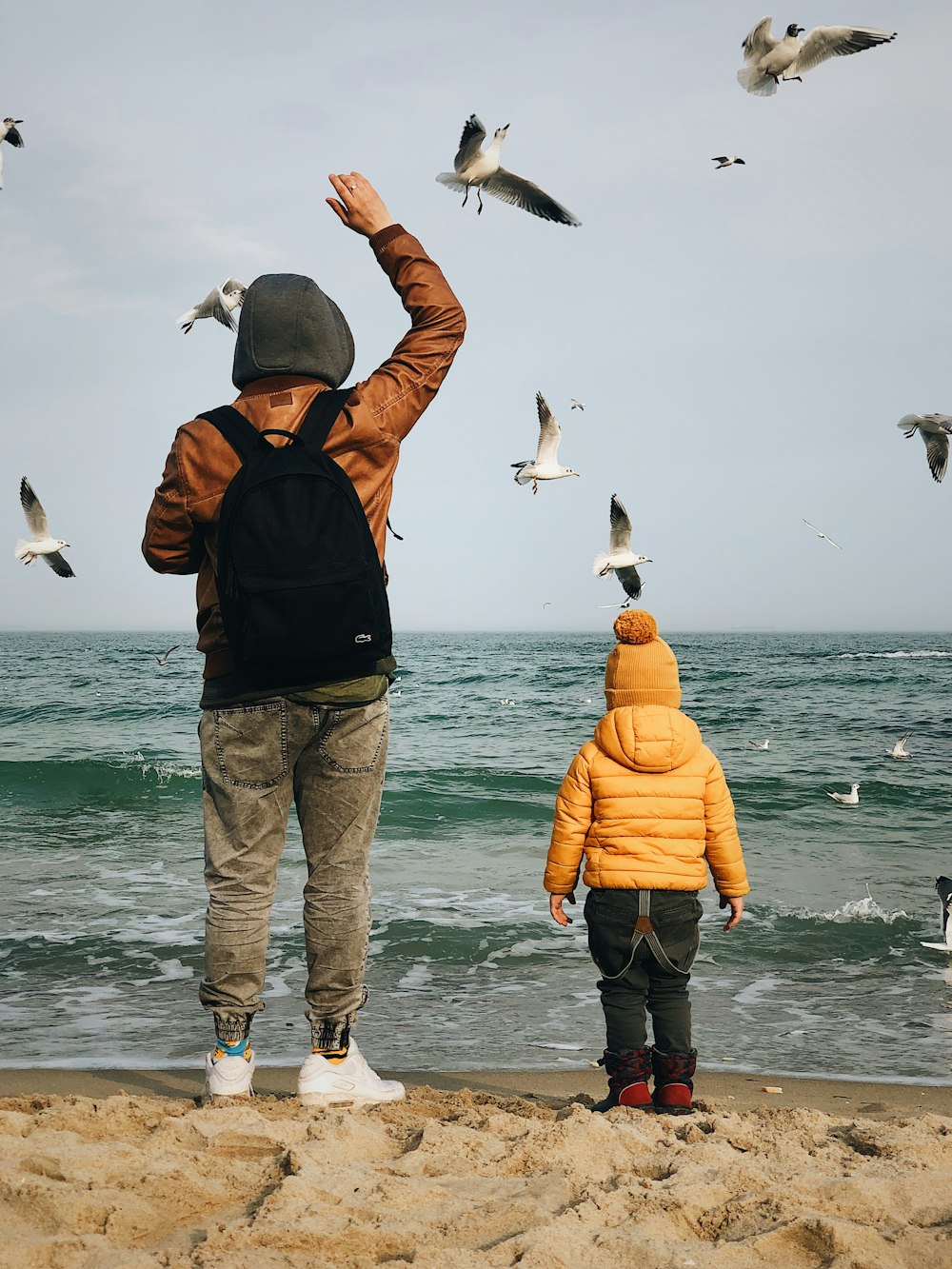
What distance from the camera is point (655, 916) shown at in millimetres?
2727

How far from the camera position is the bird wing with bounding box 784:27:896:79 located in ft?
24.2

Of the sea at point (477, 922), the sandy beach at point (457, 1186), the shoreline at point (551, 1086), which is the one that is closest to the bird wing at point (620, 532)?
the sea at point (477, 922)

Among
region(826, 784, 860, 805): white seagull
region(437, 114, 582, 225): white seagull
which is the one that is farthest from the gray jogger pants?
region(826, 784, 860, 805): white seagull

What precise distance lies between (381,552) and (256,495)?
36 centimetres

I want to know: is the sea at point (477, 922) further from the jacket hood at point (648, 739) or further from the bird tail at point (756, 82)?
the bird tail at point (756, 82)

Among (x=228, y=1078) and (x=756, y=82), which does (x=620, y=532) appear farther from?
(x=228, y=1078)

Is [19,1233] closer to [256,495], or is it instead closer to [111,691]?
[256,495]

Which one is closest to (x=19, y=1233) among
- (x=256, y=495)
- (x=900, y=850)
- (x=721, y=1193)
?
(x=721, y=1193)

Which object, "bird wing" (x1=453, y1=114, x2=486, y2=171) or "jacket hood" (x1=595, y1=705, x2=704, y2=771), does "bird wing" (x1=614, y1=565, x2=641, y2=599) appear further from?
"jacket hood" (x1=595, y1=705, x2=704, y2=771)

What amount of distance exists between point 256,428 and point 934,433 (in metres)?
9.40

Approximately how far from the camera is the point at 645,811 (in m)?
2.79

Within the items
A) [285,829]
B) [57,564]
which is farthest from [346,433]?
[57,564]

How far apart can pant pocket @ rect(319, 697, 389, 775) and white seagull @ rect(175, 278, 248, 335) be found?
264 inches

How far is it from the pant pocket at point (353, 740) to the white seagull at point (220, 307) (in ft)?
22.0
